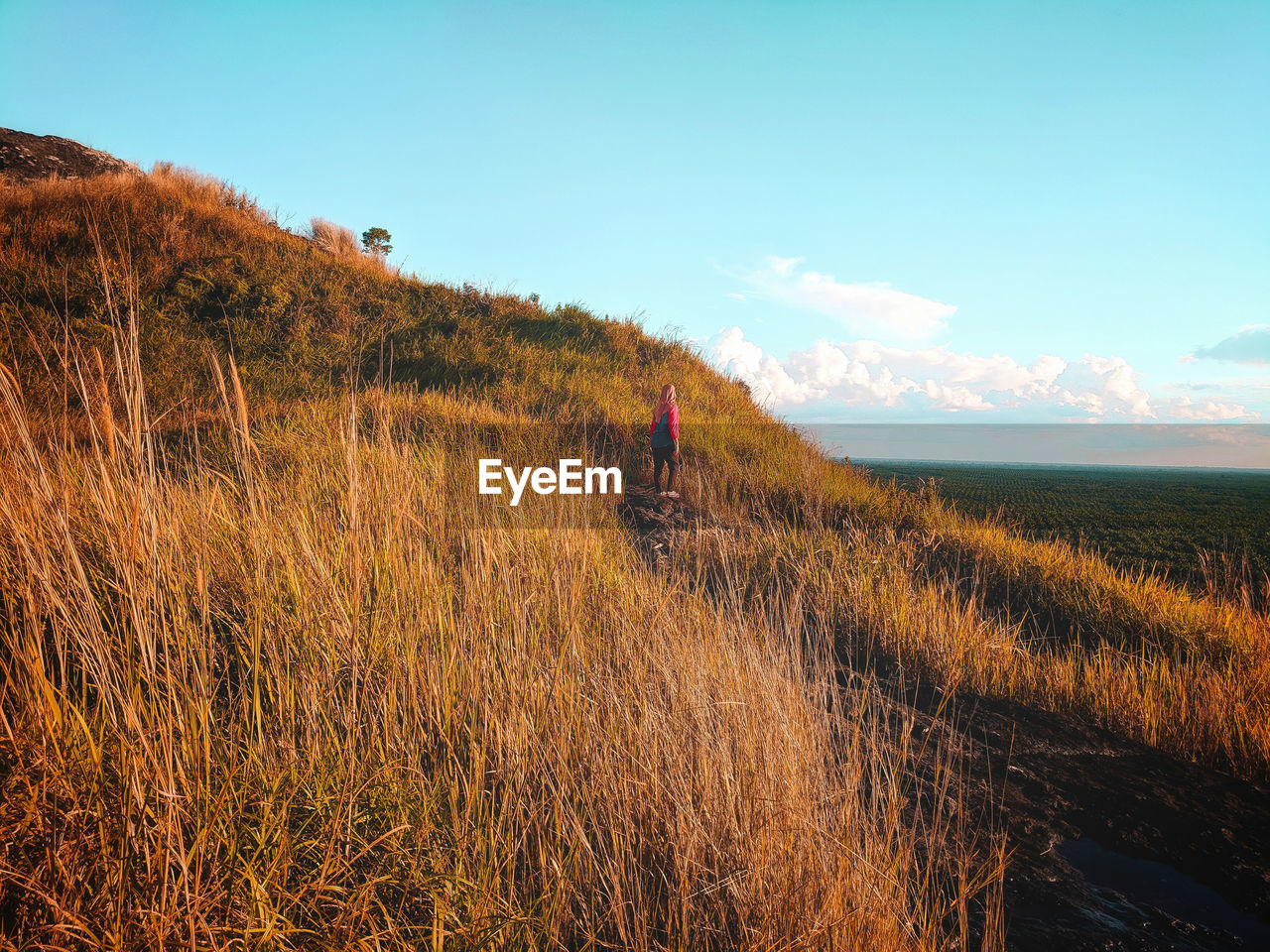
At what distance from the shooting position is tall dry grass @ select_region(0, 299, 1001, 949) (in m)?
1.33

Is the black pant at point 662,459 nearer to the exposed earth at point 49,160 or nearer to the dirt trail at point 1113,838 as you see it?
the dirt trail at point 1113,838

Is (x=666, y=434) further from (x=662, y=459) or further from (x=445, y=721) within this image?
(x=445, y=721)

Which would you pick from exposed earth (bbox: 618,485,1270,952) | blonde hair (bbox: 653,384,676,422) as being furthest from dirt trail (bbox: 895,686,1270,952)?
blonde hair (bbox: 653,384,676,422)

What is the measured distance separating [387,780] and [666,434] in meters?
6.27

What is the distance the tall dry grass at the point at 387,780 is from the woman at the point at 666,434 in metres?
5.03

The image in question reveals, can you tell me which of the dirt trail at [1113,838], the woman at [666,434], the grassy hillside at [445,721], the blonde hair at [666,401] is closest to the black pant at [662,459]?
the woman at [666,434]

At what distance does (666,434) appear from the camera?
25.1 ft

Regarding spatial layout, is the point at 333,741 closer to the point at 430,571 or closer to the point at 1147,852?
the point at 430,571

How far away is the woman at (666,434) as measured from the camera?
742cm

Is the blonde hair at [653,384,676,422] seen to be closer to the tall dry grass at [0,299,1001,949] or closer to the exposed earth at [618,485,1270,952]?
the exposed earth at [618,485,1270,952]

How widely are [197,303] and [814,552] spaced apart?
12474mm

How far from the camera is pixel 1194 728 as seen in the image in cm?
366

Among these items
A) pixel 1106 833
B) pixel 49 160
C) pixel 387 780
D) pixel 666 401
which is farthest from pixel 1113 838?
pixel 49 160

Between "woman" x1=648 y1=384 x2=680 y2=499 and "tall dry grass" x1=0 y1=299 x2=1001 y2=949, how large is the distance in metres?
5.03
